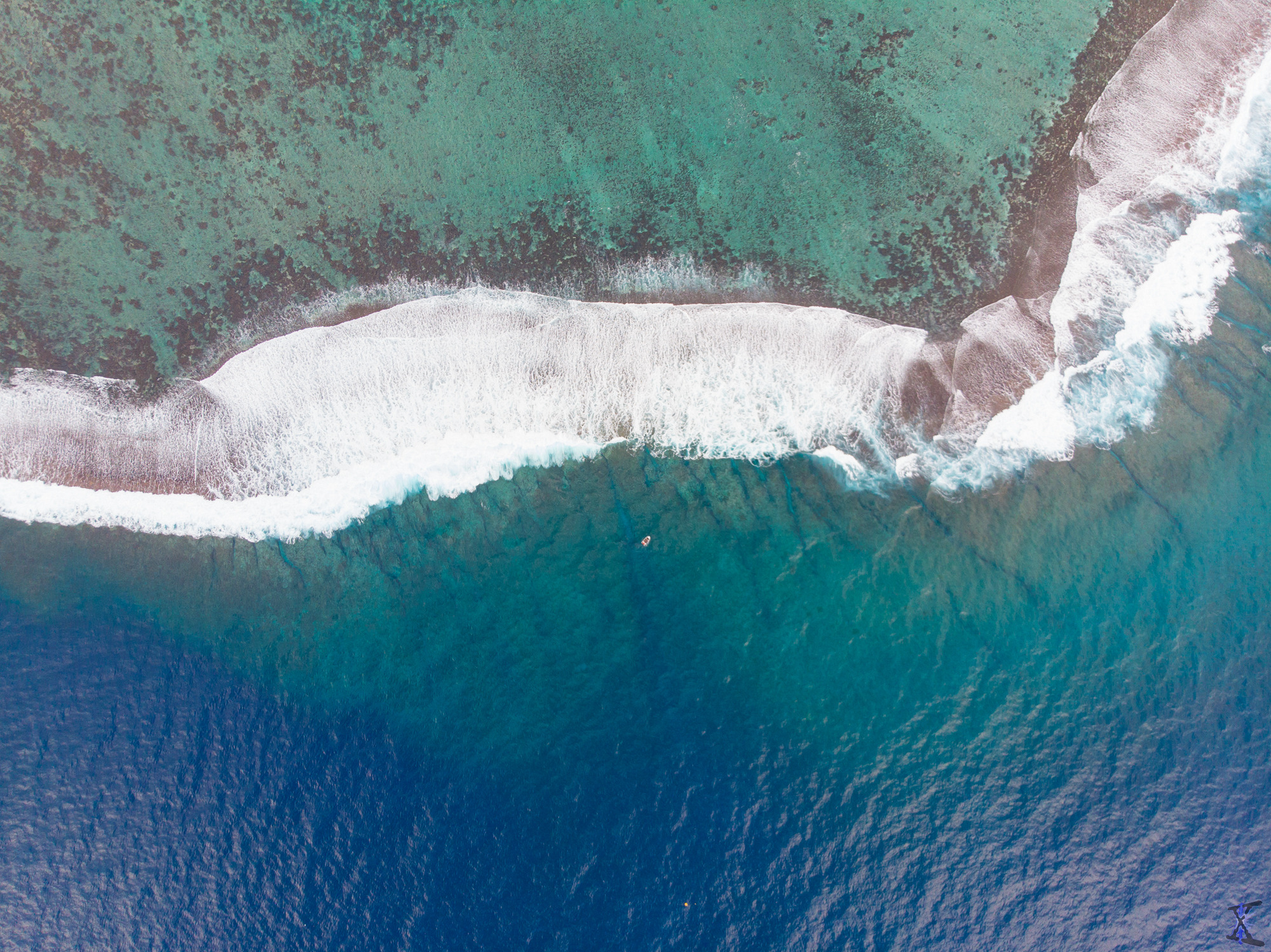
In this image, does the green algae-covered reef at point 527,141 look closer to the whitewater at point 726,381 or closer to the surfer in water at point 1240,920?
the whitewater at point 726,381

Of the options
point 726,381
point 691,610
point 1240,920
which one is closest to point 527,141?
point 726,381

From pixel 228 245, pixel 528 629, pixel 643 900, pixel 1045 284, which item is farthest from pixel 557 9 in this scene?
pixel 643 900

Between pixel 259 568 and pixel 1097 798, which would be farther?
pixel 259 568

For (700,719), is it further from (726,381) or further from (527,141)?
(527,141)

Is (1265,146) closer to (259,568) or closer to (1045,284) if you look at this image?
(1045,284)

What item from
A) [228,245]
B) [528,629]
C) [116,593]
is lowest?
[528,629]

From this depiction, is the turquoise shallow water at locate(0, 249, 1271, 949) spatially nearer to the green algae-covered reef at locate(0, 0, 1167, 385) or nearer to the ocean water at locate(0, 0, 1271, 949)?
the ocean water at locate(0, 0, 1271, 949)

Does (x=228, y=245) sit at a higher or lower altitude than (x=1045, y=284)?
higher

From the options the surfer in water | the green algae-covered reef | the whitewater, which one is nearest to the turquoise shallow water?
the surfer in water
